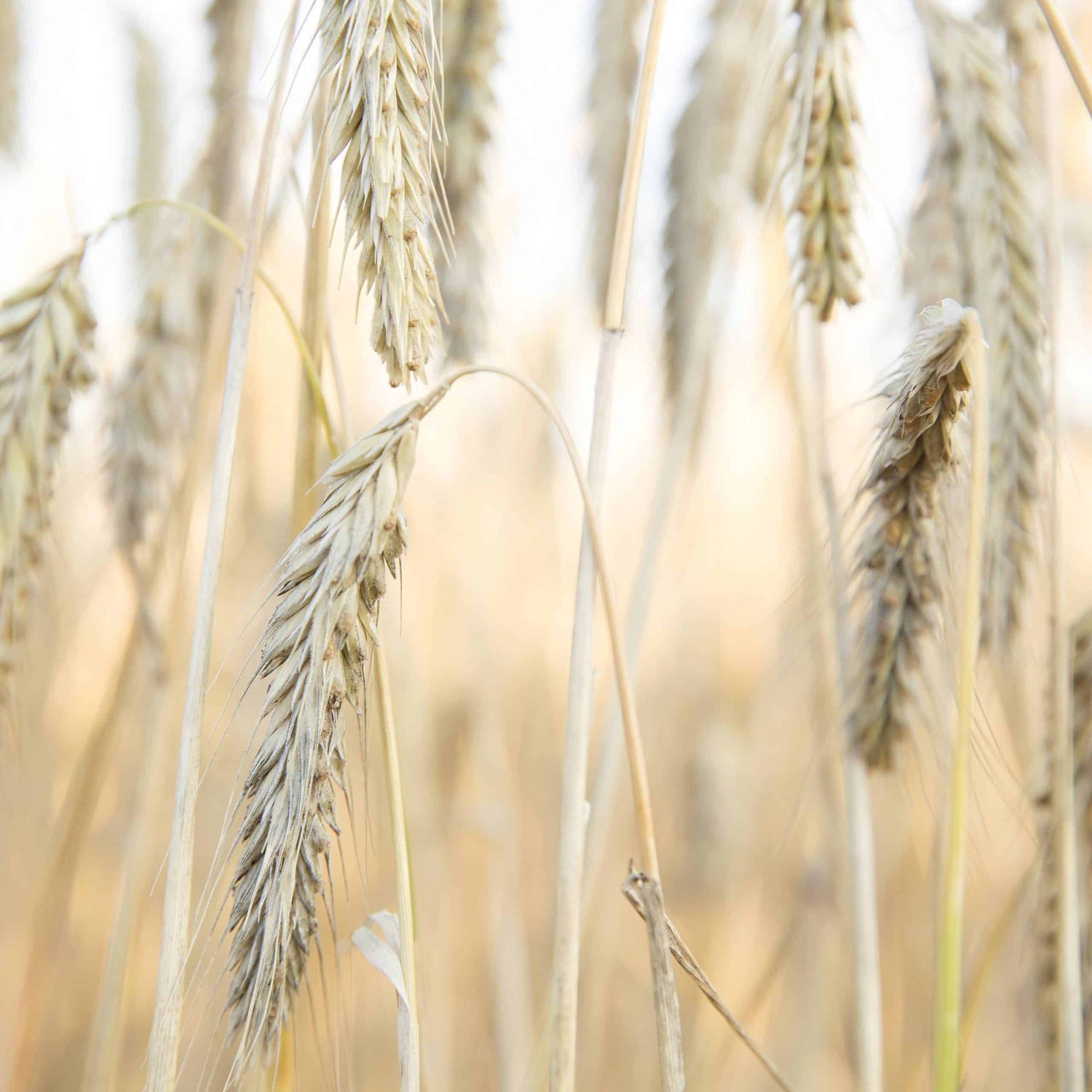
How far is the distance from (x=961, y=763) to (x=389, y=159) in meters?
0.49

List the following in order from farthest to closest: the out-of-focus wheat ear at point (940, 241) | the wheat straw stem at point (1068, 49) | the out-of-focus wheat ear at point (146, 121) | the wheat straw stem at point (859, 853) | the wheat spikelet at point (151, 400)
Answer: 1. the out-of-focus wheat ear at point (146, 121)
2. the wheat spikelet at point (151, 400)
3. the out-of-focus wheat ear at point (940, 241)
4. the wheat straw stem at point (859, 853)
5. the wheat straw stem at point (1068, 49)

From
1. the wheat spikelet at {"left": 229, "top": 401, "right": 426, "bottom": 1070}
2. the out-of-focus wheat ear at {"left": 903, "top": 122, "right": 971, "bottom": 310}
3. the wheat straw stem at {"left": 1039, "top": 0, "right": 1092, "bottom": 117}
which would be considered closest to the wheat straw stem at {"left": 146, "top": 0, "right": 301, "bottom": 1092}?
the wheat spikelet at {"left": 229, "top": 401, "right": 426, "bottom": 1070}

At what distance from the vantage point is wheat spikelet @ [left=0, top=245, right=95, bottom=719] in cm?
68

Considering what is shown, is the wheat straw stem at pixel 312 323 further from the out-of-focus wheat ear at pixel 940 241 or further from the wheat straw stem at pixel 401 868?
the out-of-focus wheat ear at pixel 940 241

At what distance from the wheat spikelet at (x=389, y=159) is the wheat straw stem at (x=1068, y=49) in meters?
0.42

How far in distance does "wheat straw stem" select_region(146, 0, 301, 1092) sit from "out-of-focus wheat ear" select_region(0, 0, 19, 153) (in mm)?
1044

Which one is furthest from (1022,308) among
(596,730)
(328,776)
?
(596,730)

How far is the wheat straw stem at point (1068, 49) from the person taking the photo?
61 centimetres

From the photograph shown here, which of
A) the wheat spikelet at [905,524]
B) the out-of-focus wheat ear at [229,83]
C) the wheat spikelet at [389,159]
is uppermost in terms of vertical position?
the out-of-focus wheat ear at [229,83]

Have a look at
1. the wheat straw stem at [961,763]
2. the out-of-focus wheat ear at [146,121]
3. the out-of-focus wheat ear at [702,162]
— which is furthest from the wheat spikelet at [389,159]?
the out-of-focus wheat ear at [146,121]

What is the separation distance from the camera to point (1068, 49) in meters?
0.61

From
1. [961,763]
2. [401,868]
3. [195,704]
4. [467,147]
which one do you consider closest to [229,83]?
[467,147]

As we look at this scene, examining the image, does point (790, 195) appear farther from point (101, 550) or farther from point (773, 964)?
point (101, 550)

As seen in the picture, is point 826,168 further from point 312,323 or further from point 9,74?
point 9,74
